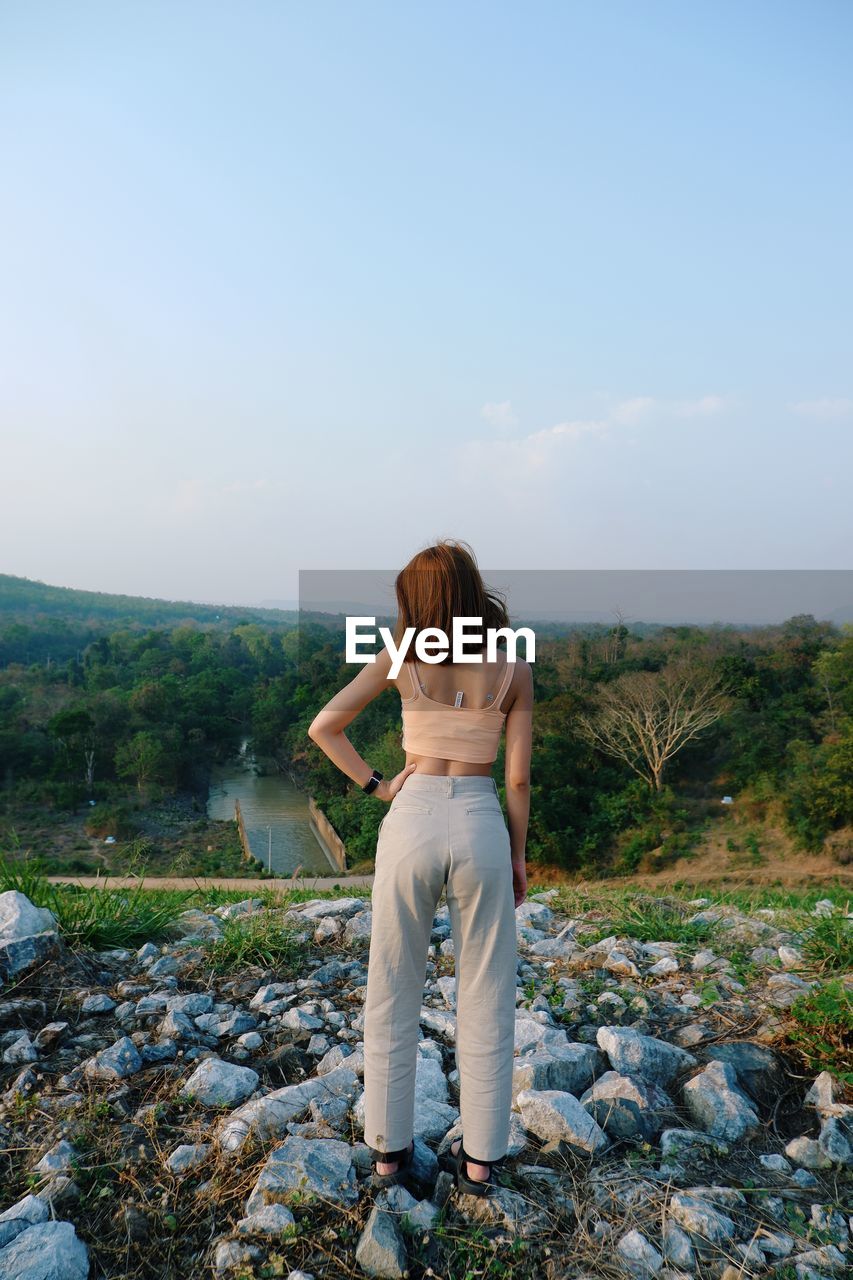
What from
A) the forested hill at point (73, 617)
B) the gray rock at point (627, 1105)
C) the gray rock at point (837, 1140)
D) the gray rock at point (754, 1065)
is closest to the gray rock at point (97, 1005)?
the gray rock at point (627, 1105)

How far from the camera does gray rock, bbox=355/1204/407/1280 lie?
67.1 inches

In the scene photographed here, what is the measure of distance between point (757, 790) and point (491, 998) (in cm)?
2472

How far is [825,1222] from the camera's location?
6.05ft

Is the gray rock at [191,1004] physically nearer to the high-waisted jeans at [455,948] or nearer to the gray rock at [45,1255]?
the gray rock at [45,1255]

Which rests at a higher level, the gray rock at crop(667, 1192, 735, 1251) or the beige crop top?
the beige crop top

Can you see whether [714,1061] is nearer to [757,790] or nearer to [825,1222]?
[825,1222]

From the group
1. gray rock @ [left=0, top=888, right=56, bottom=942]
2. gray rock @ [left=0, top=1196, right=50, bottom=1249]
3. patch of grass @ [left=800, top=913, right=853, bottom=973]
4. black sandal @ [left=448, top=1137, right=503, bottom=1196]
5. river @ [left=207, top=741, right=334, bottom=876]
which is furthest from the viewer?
river @ [left=207, top=741, right=334, bottom=876]

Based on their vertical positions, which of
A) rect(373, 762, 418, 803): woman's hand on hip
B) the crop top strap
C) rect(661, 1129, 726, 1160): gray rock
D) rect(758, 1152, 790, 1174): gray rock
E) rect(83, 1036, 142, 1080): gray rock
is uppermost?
the crop top strap

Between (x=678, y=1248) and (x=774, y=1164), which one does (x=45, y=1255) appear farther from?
(x=774, y=1164)

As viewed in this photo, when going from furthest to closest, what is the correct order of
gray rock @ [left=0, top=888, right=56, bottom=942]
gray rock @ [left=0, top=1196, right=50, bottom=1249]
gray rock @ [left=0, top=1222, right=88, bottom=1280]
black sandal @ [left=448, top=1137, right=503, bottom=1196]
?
1. gray rock @ [left=0, top=888, right=56, bottom=942]
2. black sandal @ [left=448, top=1137, right=503, bottom=1196]
3. gray rock @ [left=0, top=1196, right=50, bottom=1249]
4. gray rock @ [left=0, top=1222, right=88, bottom=1280]

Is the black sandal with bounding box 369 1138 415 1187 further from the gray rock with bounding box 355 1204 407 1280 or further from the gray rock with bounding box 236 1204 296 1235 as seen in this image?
the gray rock with bounding box 236 1204 296 1235

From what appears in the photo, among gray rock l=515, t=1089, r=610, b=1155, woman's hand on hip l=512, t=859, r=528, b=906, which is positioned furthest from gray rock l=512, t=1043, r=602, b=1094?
woman's hand on hip l=512, t=859, r=528, b=906

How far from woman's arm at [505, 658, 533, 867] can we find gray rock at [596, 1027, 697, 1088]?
962 mm

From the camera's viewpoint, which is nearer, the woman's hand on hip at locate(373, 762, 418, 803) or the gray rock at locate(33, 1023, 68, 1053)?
the woman's hand on hip at locate(373, 762, 418, 803)
